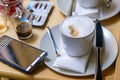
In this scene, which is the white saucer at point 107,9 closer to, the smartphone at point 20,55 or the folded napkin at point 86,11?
the folded napkin at point 86,11

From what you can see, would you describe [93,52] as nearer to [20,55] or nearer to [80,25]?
[80,25]

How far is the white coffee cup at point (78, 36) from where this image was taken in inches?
21.8

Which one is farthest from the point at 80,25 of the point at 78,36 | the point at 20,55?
the point at 20,55

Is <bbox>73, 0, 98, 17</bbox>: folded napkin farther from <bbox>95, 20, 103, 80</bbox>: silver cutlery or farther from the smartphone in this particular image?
the smartphone

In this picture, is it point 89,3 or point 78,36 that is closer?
point 78,36

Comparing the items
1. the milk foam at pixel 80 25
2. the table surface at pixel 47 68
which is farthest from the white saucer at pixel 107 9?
the milk foam at pixel 80 25

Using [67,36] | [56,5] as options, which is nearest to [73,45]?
[67,36]

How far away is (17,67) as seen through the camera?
576 mm

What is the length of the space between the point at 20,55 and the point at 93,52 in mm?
188

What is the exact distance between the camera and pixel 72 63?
575mm

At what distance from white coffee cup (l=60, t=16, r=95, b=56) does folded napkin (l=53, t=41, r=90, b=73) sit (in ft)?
0.04

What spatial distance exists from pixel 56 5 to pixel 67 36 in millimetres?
251

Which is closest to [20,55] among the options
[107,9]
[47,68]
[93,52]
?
[47,68]

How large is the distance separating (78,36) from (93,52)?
0.27ft
